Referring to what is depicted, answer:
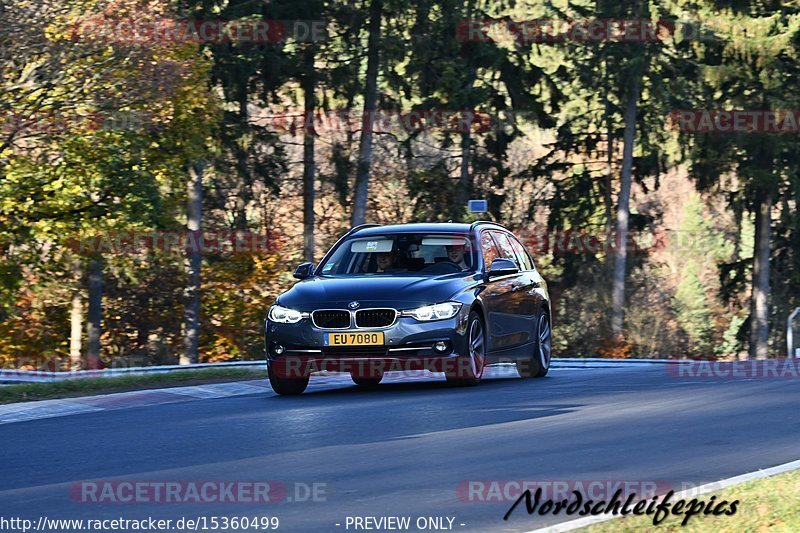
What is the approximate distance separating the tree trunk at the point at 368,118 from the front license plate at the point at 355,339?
85.9 ft

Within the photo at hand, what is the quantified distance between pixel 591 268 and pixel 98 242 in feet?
68.8

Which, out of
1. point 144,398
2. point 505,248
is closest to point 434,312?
point 505,248

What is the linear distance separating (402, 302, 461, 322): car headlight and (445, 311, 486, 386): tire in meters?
0.31

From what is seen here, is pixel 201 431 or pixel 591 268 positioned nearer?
pixel 201 431

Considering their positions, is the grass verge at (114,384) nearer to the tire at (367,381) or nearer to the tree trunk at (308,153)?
the tire at (367,381)

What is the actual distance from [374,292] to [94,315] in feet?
86.5

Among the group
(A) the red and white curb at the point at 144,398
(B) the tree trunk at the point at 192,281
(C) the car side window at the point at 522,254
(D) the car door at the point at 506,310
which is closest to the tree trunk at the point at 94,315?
(B) the tree trunk at the point at 192,281

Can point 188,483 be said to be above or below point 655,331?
above

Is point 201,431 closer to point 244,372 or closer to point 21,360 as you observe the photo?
point 244,372

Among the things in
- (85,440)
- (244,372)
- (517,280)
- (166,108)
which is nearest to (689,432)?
(85,440)

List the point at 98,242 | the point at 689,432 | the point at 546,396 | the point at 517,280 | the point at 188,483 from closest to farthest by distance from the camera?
1. the point at 188,483
2. the point at 689,432
3. the point at 546,396
4. the point at 517,280
5. the point at 98,242

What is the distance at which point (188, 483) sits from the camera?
28.8 ft

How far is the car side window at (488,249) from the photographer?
16.2 metres

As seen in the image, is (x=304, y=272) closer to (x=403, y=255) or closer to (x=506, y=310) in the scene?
(x=403, y=255)
